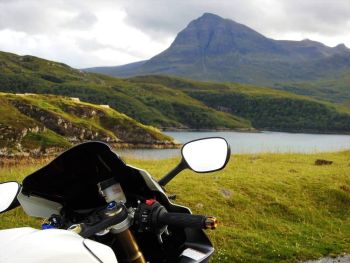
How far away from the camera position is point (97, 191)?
298cm

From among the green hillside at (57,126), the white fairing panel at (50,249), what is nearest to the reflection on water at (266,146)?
the green hillside at (57,126)

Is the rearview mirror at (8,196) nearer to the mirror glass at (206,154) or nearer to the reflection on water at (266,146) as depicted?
the mirror glass at (206,154)

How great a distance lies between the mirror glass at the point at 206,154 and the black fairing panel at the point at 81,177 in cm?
43

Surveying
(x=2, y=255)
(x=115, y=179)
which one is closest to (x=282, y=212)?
(x=115, y=179)

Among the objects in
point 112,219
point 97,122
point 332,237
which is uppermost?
point 112,219

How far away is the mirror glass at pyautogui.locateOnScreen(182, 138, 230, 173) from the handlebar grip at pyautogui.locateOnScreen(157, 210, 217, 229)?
0.55m

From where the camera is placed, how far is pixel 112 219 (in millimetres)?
2447

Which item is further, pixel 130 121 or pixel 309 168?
pixel 130 121

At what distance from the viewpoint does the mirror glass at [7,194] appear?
306cm

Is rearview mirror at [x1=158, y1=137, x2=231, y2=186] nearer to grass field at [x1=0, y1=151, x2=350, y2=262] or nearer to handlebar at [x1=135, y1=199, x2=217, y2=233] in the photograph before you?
handlebar at [x1=135, y1=199, x2=217, y2=233]

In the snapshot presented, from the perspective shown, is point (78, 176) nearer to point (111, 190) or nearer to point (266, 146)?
point (111, 190)

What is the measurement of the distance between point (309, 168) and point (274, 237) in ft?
26.9

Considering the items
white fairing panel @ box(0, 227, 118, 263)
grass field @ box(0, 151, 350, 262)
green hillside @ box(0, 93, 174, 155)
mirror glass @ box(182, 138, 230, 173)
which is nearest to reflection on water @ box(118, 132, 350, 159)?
grass field @ box(0, 151, 350, 262)

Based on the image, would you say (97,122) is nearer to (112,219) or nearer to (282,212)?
(282,212)
